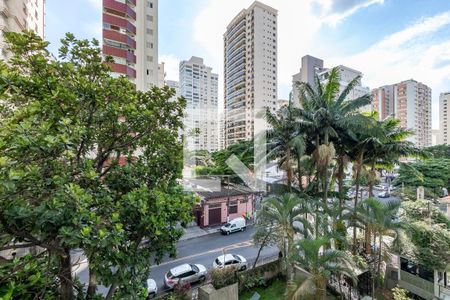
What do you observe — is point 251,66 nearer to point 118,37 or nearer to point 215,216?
point 118,37

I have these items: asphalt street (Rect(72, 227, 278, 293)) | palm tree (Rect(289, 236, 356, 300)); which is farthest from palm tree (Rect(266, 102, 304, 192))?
palm tree (Rect(289, 236, 356, 300))

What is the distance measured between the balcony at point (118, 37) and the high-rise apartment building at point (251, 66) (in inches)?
1531

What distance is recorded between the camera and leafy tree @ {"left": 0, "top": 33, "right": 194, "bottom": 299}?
132 inches

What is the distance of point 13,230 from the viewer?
11.6ft

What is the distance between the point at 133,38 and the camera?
2338 centimetres

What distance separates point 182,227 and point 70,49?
509 cm

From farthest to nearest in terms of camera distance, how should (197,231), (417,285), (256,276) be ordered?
1. (197,231)
2. (256,276)
3. (417,285)

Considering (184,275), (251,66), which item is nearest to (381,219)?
(184,275)

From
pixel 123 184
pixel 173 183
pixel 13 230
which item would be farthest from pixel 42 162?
pixel 173 183

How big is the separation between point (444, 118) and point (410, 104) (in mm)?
13067

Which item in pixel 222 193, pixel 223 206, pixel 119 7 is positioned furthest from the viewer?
pixel 222 193

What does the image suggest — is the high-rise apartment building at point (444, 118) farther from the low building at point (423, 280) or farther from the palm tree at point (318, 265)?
the palm tree at point (318, 265)

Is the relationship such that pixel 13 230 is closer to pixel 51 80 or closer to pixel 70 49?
pixel 51 80

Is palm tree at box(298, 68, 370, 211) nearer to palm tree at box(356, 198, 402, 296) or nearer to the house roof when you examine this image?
palm tree at box(356, 198, 402, 296)
